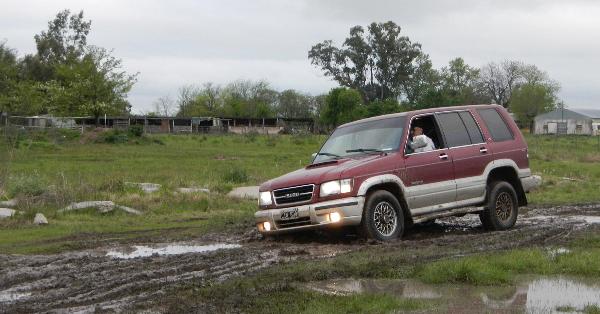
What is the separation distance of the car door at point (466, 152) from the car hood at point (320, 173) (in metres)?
1.58

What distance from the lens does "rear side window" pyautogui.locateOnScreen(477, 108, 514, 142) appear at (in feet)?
42.8

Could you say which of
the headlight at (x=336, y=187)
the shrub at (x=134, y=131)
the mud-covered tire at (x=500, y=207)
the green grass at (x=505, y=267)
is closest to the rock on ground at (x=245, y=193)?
the mud-covered tire at (x=500, y=207)

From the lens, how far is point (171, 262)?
9.68 meters

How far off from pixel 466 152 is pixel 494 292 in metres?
5.21

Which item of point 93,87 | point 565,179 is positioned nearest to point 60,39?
point 93,87

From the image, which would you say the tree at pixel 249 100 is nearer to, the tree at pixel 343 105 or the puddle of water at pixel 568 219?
the tree at pixel 343 105

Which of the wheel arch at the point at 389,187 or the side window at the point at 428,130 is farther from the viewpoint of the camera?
the side window at the point at 428,130

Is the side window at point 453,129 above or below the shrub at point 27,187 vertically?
above

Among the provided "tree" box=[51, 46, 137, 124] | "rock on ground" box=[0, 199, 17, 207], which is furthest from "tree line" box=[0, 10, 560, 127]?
"rock on ground" box=[0, 199, 17, 207]

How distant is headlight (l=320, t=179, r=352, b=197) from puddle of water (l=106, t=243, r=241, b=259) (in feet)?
4.99

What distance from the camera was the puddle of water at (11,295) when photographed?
7.72 m

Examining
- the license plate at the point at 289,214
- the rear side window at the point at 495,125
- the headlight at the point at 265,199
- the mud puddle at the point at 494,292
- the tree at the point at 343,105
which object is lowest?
the mud puddle at the point at 494,292

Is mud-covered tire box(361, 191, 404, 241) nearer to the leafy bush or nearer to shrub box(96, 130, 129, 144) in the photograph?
the leafy bush

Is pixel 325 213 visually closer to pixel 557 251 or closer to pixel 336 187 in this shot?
pixel 336 187
